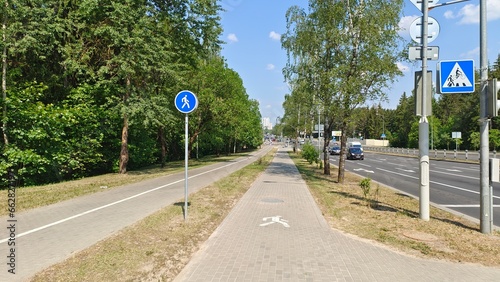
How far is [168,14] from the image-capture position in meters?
19.3

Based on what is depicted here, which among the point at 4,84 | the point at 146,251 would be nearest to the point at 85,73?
the point at 4,84

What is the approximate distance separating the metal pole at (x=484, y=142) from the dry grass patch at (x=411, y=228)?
0.36 meters

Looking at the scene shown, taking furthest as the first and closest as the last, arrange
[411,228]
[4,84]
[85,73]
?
[85,73], [4,84], [411,228]

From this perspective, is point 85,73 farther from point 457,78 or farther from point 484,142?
point 484,142

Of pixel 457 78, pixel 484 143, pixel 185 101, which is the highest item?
pixel 457 78

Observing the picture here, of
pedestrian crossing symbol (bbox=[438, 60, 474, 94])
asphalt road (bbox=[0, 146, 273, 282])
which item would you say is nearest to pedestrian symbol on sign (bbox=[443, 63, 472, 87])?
pedestrian crossing symbol (bbox=[438, 60, 474, 94])

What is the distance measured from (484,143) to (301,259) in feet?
16.3

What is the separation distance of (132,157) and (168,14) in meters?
10.3

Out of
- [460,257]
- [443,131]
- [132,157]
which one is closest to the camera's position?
[460,257]

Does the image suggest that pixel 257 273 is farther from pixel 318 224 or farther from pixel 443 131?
pixel 443 131

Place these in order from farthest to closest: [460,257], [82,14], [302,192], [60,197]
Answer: [82,14] < [302,192] < [60,197] < [460,257]

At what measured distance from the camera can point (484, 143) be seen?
673 centimetres

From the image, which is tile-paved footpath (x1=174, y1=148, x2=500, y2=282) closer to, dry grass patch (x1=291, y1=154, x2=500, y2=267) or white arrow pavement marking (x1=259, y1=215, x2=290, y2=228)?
white arrow pavement marking (x1=259, y1=215, x2=290, y2=228)

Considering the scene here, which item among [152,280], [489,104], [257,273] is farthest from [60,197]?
[489,104]
